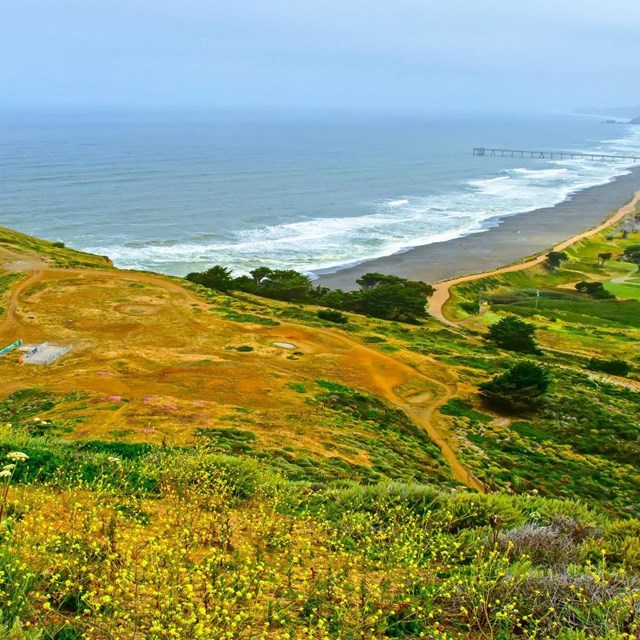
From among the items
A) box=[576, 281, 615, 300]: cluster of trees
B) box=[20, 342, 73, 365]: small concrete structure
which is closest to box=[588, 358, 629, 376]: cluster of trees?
box=[576, 281, 615, 300]: cluster of trees

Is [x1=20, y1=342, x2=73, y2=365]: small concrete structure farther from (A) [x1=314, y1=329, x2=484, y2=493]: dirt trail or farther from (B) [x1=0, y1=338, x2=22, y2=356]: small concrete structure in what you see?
(A) [x1=314, y1=329, x2=484, y2=493]: dirt trail

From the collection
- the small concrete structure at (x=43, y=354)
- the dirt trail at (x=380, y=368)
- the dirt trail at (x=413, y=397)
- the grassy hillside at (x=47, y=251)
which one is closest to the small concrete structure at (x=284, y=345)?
the dirt trail at (x=380, y=368)

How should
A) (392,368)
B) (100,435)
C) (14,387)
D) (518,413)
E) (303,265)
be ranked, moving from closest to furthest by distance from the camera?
(100,435) → (14,387) → (518,413) → (392,368) → (303,265)

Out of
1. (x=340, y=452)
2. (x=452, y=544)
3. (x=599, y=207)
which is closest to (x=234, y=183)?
(x=599, y=207)

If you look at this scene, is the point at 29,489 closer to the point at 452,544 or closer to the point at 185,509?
the point at 185,509

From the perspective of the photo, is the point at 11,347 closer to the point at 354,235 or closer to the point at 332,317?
the point at 332,317

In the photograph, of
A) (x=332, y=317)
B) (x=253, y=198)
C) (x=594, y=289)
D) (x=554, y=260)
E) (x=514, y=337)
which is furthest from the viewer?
(x=253, y=198)

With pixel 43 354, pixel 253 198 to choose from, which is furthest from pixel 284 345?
pixel 253 198
